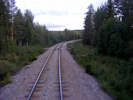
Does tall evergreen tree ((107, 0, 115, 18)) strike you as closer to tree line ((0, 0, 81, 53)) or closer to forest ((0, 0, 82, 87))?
forest ((0, 0, 82, 87))

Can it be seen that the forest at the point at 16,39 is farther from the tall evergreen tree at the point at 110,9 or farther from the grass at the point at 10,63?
the tall evergreen tree at the point at 110,9

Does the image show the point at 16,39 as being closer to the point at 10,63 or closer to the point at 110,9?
the point at 10,63

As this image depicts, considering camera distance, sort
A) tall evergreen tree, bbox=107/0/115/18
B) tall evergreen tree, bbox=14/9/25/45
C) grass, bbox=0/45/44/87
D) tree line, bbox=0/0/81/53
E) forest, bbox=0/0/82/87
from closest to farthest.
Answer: grass, bbox=0/45/44/87 < forest, bbox=0/0/82/87 < tree line, bbox=0/0/81/53 < tall evergreen tree, bbox=14/9/25/45 < tall evergreen tree, bbox=107/0/115/18

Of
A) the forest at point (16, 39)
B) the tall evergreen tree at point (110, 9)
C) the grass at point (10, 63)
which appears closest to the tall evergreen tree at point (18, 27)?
the forest at point (16, 39)

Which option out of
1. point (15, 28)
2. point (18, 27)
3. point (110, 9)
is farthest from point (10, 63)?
point (110, 9)

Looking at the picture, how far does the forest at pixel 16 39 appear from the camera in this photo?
38.2 feet

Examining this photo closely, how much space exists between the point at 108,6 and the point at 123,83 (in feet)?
97.9

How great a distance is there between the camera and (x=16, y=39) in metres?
34.0

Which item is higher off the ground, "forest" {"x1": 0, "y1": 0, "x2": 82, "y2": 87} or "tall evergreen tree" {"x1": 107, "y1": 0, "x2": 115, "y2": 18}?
"tall evergreen tree" {"x1": 107, "y1": 0, "x2": 115, "y2": 18}

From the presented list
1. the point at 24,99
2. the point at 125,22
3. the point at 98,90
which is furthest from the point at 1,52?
the point at 125,22

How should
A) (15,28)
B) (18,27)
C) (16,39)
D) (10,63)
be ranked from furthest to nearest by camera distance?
(16,39) < (18,27) < (15,28) < (10,63)

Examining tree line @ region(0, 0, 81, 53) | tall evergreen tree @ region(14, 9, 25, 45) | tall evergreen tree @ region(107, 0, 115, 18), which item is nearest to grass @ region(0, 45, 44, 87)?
tree line @ region(0, 0, 81, 53)

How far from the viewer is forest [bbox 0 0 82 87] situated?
1163 cm

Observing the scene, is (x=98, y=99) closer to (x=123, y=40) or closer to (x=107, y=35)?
(x=123, y=40)
